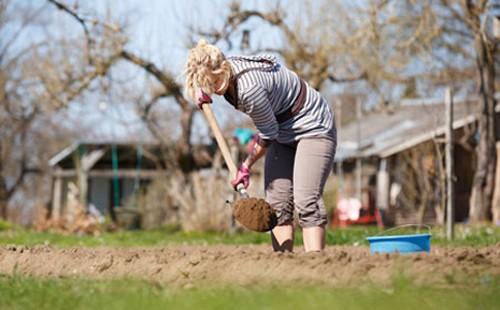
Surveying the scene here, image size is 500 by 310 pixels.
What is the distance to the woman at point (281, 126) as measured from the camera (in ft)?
17.6

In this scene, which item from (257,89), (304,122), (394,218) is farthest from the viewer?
(394,218)

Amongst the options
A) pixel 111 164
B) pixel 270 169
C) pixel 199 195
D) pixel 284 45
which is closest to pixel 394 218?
pixel 111 164

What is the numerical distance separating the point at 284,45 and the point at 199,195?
4104 millimetres

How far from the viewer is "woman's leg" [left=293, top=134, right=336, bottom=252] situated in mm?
5816

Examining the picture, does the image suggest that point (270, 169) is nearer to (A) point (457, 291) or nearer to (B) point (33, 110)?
(A) point (457, 291)

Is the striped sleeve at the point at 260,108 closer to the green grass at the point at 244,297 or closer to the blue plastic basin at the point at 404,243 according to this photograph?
the blue plastic basin at the point at 404,243

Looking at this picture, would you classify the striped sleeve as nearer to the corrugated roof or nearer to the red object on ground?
the red object on ground

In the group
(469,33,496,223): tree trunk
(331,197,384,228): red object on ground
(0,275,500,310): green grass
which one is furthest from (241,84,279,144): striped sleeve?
(331,197,384,228): red object on ground

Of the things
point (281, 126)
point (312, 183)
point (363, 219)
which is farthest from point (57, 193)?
point (312, 183)

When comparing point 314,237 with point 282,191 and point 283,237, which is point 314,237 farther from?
point 282,191

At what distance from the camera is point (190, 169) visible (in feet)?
66.1

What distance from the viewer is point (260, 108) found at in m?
5.39

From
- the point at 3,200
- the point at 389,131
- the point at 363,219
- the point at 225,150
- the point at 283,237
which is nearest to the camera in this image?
the point at 225,150

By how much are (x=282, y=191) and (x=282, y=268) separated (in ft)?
5.94
